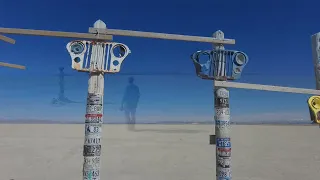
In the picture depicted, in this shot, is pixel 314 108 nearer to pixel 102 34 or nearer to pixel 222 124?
pixel 222 124

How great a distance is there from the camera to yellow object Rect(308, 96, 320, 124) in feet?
15.9

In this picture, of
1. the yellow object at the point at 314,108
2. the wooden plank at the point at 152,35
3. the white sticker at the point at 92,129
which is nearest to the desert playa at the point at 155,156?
the yellow object at the point at 314,108

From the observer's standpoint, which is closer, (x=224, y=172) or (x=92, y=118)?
(x=92, y=118)

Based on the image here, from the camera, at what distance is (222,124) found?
15.7 ft

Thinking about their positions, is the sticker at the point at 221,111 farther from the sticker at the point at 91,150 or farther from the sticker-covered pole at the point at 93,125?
the sticker at the point at 91,150

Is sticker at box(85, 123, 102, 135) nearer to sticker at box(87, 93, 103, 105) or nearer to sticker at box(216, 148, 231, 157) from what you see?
sticker at box(87, 93, 103, 105)

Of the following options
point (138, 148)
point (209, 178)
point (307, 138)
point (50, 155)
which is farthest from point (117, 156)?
point (307, 138)

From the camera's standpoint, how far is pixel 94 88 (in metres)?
4.40

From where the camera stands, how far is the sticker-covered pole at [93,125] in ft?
14.1

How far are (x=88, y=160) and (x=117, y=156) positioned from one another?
20.4 feet

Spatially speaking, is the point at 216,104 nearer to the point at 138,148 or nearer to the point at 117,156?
the point at 117,156

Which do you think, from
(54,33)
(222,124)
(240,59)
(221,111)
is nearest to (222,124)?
(222,124)

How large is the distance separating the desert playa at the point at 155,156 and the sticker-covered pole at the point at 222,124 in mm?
3413

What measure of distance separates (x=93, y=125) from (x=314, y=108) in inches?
137
